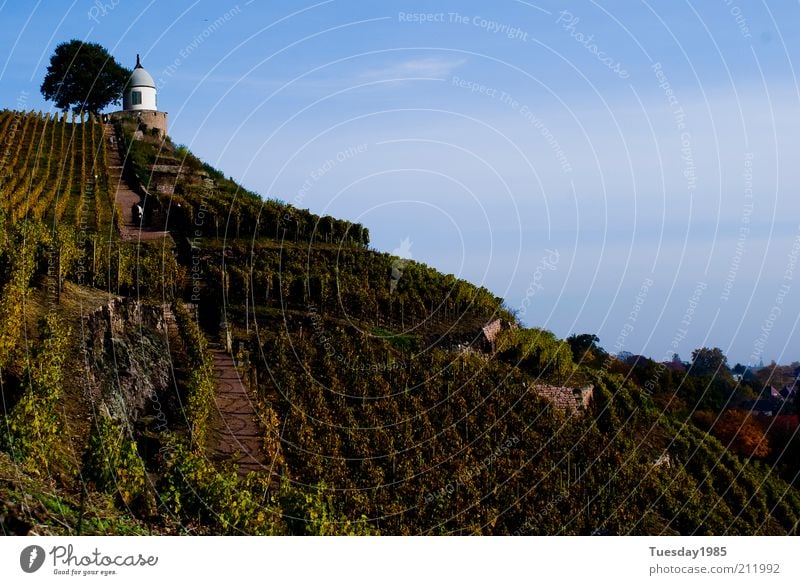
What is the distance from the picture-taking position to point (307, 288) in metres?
30.9

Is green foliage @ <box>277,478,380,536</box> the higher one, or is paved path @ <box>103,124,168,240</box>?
paved path @ <box>103,124,168,240</box>

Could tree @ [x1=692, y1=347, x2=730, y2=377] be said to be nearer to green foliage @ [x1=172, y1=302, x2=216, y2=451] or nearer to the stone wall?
the stone wall

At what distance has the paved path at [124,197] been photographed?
34500 millimetres

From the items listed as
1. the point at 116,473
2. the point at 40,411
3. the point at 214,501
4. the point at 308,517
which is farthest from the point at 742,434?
the point at 40,411

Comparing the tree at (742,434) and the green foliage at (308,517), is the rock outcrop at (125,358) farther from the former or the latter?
the tree at (742,434)

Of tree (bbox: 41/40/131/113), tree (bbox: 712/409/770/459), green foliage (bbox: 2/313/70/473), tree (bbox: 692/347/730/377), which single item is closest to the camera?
green foliage (bbox: 2/313/70/473)

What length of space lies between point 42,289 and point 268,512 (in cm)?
1022

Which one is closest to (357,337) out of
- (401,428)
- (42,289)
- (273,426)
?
(401,428)

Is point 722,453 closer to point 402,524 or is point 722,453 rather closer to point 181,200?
point 402,524

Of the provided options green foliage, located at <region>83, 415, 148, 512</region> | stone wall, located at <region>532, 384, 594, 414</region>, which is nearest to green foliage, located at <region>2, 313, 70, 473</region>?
green foliage, located at <region>83, 415, 148, 512</region>

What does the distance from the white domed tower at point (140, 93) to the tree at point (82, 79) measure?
10.5 metres

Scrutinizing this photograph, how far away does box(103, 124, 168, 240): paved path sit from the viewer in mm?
34500

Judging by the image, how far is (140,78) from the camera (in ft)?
185
